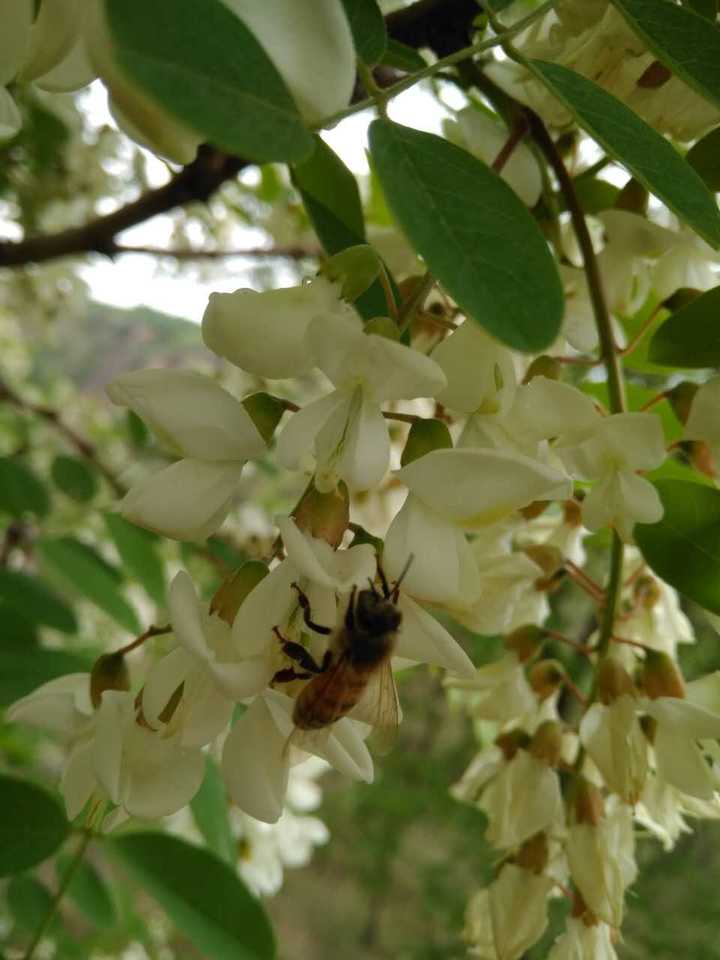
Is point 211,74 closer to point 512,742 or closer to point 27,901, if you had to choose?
point 512,742

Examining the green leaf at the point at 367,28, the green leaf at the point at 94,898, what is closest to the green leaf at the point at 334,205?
the green leaf at the point at 367,28

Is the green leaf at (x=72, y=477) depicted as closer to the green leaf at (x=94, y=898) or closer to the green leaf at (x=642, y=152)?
the green leaf at (x=94, y=898)

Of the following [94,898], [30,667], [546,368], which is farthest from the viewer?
[94,898]

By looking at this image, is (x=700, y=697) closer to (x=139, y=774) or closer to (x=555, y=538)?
(x=555, y=538)

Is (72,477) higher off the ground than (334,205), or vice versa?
(334,205)

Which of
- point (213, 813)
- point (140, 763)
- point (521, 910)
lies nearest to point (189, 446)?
point (140, 763)

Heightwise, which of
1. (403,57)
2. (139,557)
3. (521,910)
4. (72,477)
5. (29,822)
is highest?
(403,57)

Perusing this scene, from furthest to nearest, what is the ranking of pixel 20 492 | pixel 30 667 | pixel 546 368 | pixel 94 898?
pixel 20 492, pixel 94 898, pixel 30 667, pixel 546 368
